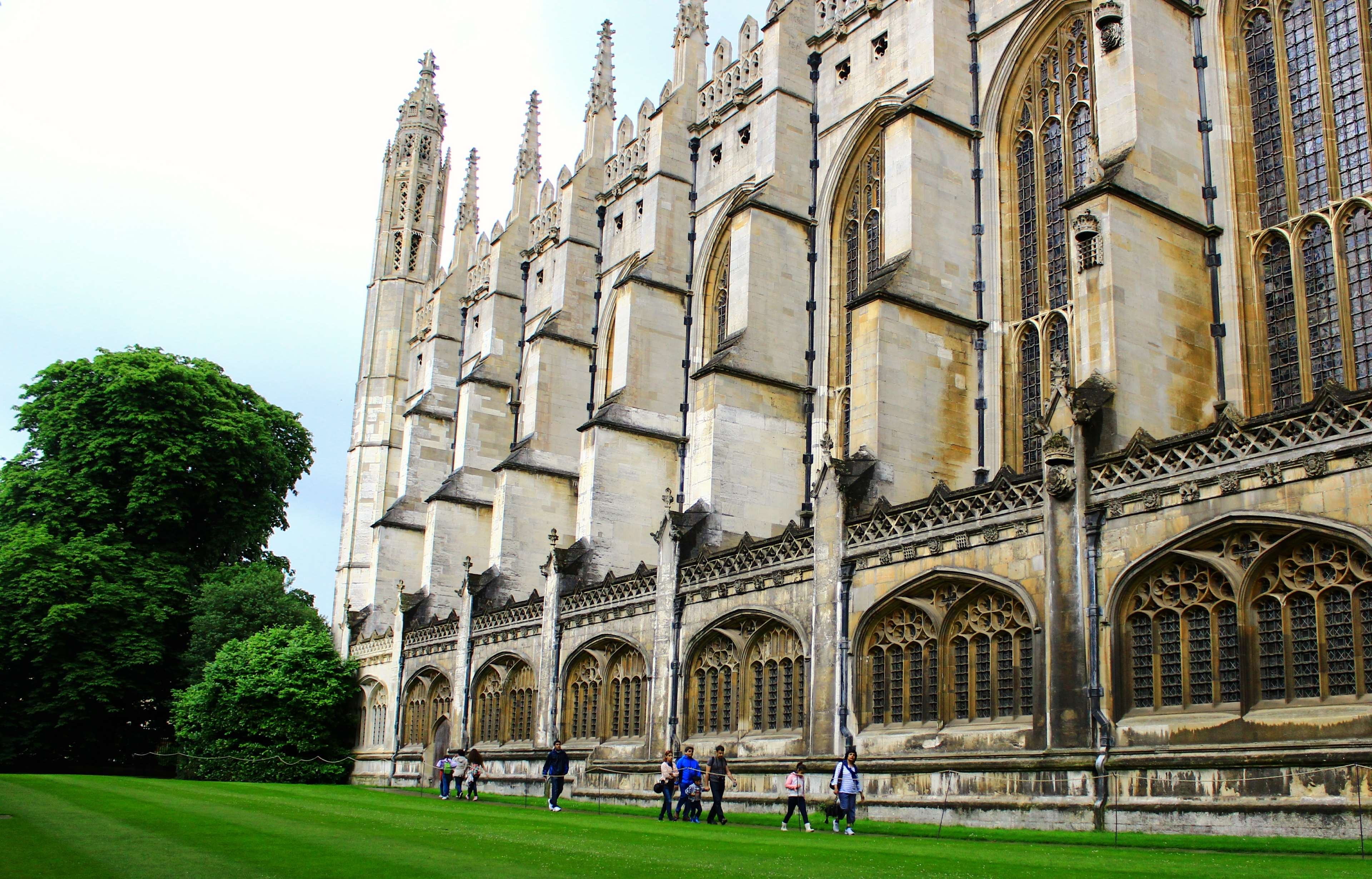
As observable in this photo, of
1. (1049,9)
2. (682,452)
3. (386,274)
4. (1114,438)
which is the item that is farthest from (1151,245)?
(386,274)

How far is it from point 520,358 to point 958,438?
75.9ft

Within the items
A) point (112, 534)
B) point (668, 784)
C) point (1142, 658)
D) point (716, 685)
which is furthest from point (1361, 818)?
point (112, 534)

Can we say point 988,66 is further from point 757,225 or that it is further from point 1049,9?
point 757,225

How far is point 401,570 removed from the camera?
4484 cm

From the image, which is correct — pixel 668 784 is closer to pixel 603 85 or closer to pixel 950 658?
pixel 950 658

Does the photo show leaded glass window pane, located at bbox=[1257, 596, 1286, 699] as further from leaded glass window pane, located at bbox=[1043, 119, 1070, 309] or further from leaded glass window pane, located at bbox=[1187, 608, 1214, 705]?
leaded glass window pane, located at bbox=[1043, 119, 1070, 309]

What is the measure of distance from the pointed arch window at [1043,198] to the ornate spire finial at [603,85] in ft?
63.9

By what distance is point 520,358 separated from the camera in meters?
43.3

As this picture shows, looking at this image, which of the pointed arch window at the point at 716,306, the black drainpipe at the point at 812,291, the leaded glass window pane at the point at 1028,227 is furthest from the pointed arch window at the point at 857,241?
the pointed arch window at the point at 716,306

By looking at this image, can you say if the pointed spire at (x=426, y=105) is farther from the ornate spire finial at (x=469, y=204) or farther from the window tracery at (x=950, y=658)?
the window tracery at (x=950, y=658)

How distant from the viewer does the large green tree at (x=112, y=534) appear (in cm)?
3741

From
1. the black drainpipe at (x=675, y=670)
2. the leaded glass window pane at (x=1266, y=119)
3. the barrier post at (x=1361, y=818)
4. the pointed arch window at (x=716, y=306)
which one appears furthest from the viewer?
the pointed arch window at (x=716, y=306)

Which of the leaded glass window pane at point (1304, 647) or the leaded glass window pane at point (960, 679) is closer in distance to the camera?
the leaded glass window pane at point (1304, 647)

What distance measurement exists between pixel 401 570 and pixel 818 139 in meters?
23.7
